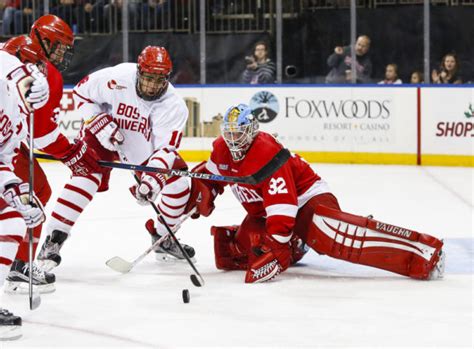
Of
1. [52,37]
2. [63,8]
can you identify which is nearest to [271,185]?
[52,37]

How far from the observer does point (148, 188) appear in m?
4.41

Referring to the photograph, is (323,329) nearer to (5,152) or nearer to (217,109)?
(5,152)

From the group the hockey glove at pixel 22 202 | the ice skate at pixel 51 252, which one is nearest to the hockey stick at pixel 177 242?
the ice skate at pixel 51 252

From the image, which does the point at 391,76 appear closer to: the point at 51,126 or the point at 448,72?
the point at 448,72

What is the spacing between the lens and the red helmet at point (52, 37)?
Result: 4.13 m

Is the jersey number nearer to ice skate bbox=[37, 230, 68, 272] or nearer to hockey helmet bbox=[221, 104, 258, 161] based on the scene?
hockey helmet bbox=[221, 104, 258, 161]

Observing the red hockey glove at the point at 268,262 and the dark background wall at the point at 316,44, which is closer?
the red hockey glove at the point at 268,262

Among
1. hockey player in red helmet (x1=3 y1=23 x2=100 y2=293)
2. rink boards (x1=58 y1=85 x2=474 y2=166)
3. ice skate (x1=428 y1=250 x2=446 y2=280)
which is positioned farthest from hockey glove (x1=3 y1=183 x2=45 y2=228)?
rink boards (x1=58 y1=85 x2=474 y2=166)

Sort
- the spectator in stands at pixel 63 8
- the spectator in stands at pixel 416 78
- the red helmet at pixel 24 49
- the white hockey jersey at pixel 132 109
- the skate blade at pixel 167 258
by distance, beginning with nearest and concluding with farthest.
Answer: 1. the red helmet at pixel 24 49
2. the white hockey jersey at pixel 132 109
3. the skate blade at pixel 167 258
4. the spectator in stands at pixel 416 78
5. the spectator in stands at pixel 63 8

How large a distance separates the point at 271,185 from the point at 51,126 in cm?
94

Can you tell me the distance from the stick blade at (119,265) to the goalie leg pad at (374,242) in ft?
2.78

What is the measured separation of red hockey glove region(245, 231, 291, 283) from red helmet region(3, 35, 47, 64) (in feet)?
3.93

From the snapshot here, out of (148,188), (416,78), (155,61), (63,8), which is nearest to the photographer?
(148,188)

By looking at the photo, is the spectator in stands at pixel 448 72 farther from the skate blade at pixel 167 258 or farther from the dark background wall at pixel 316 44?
the skate blade at pixel 167 258
